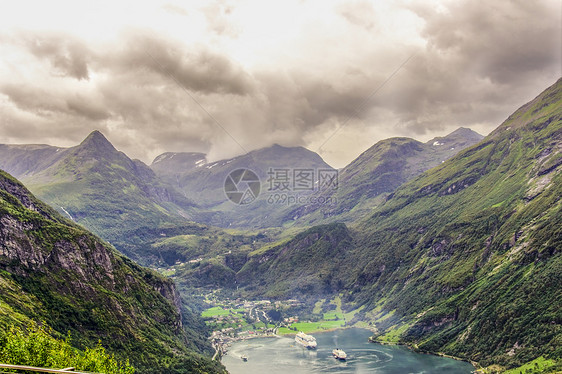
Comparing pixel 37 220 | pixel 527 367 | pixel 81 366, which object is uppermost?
pixel 37 220

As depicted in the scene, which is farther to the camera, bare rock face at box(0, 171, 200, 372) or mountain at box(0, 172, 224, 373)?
bare rock face at box(0, 171, 200, 372)

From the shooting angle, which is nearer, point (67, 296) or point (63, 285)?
point (67, 296)

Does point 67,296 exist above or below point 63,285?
below

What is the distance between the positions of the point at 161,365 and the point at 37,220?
308 ft

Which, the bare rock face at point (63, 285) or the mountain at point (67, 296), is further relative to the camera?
the bare rock face at point (63, 285)

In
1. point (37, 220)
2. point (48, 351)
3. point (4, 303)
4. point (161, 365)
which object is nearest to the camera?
point (48, 351)

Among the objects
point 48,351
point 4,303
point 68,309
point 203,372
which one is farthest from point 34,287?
point 48,351

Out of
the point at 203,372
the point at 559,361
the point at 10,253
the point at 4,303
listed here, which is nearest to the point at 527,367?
the point at 559,361

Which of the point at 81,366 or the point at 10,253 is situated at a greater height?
the point at 10,253

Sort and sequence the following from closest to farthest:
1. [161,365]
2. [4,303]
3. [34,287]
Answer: [4,303]
[34,287]
[161,365]

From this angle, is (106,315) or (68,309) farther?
(106,315)

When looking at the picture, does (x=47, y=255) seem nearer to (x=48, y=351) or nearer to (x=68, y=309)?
(x=68, y=309)

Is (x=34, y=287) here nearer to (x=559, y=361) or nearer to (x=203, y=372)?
(x=203, y=372)

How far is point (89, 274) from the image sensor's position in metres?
195
